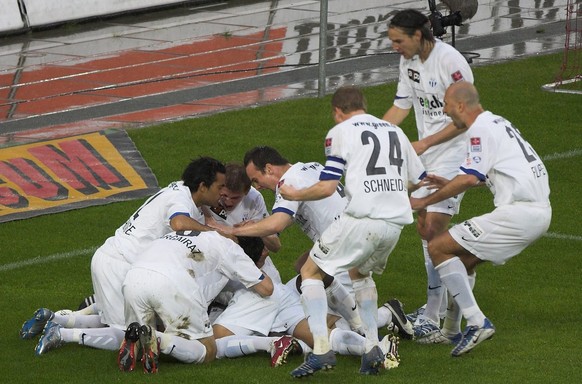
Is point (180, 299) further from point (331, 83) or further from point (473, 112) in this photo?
point (331, 83)

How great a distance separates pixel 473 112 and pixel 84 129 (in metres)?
8.48

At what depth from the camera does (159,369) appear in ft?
31.2

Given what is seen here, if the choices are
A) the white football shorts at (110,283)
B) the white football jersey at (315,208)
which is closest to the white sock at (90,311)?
the white football shorts at (110,283)

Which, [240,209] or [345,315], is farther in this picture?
[240,209]

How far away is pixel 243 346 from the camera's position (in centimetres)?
984

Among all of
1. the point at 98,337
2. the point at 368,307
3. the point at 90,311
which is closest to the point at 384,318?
the point at 368,307

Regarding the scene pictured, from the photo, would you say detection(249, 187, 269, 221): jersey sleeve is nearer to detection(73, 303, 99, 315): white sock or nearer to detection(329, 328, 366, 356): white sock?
detection(73, 303, 99, 315): white sock

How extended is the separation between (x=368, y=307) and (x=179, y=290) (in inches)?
53.4

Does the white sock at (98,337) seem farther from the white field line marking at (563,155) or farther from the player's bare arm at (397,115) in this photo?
the white field line marking at (563,155)

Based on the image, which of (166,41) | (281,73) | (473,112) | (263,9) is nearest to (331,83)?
(281,73)

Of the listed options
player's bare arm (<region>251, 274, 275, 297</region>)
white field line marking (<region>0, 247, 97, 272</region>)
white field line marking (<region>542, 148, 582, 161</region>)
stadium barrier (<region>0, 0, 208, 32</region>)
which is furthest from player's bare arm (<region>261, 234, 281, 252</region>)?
stadium barrier (<region>0, 0, 208, 32</region>)

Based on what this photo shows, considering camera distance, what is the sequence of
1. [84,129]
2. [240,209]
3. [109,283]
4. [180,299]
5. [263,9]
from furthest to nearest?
[263,9], [84,129], [240,209], [109,283], [180,299]

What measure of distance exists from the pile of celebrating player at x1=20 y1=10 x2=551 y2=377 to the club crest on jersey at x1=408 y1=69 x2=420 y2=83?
0.07ft

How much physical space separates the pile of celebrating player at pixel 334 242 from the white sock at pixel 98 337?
1 cm
